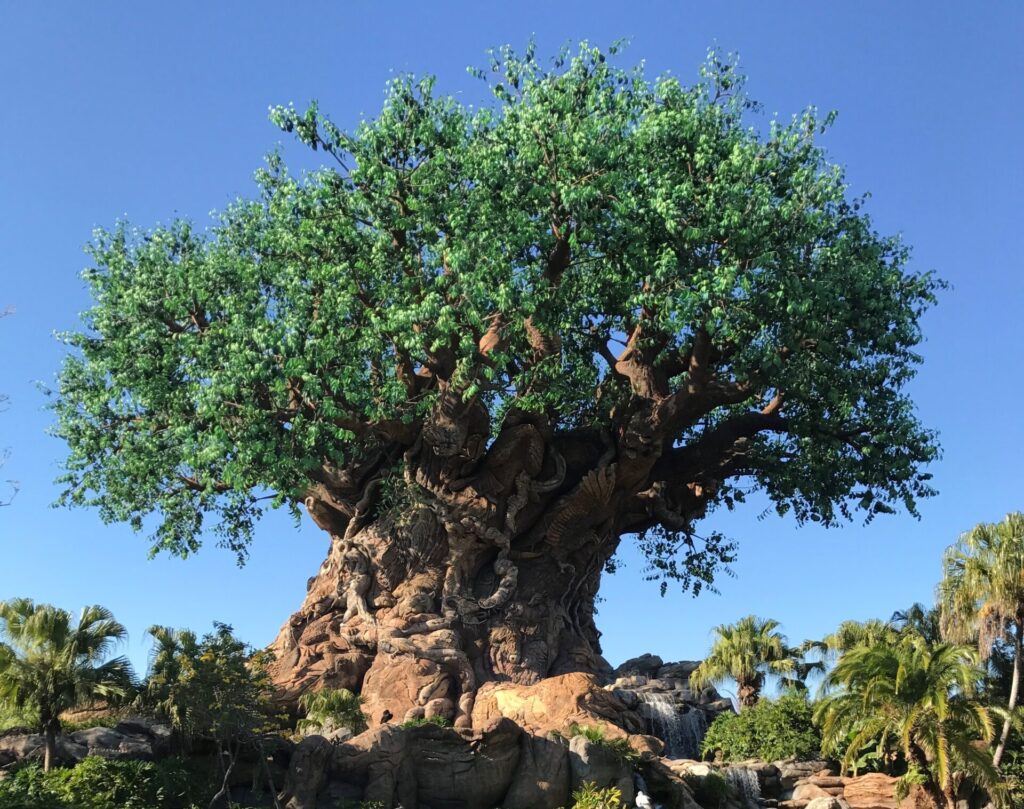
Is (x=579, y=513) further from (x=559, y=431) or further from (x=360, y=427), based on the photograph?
(x=360, y=427)

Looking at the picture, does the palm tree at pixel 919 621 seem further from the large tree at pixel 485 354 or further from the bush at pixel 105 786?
the bush at pixel 105 786

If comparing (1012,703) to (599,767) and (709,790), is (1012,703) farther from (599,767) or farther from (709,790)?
(599,767)

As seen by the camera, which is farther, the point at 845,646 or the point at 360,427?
the point at 845,646

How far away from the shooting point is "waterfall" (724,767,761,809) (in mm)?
24859

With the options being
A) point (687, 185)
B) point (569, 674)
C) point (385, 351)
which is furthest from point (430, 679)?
point (687, 185)

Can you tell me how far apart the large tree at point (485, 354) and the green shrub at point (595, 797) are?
4828 mm

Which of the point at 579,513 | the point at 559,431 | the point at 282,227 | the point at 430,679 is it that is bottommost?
the point at 430,679

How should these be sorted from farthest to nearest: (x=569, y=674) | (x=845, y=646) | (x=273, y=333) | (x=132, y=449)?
(x=845, y=646) < (x=569, y=674) < (x=132, y=449) < (x=273, y=333)

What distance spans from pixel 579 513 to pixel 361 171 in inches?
413

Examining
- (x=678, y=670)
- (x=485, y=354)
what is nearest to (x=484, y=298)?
(x=485, y=354)

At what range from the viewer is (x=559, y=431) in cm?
2916

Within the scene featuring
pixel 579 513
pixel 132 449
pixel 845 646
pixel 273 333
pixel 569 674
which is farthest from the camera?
pixel 845 646

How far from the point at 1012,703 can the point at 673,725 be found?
27.6 feet

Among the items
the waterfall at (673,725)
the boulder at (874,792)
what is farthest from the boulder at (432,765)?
the boulder at (874,792)
